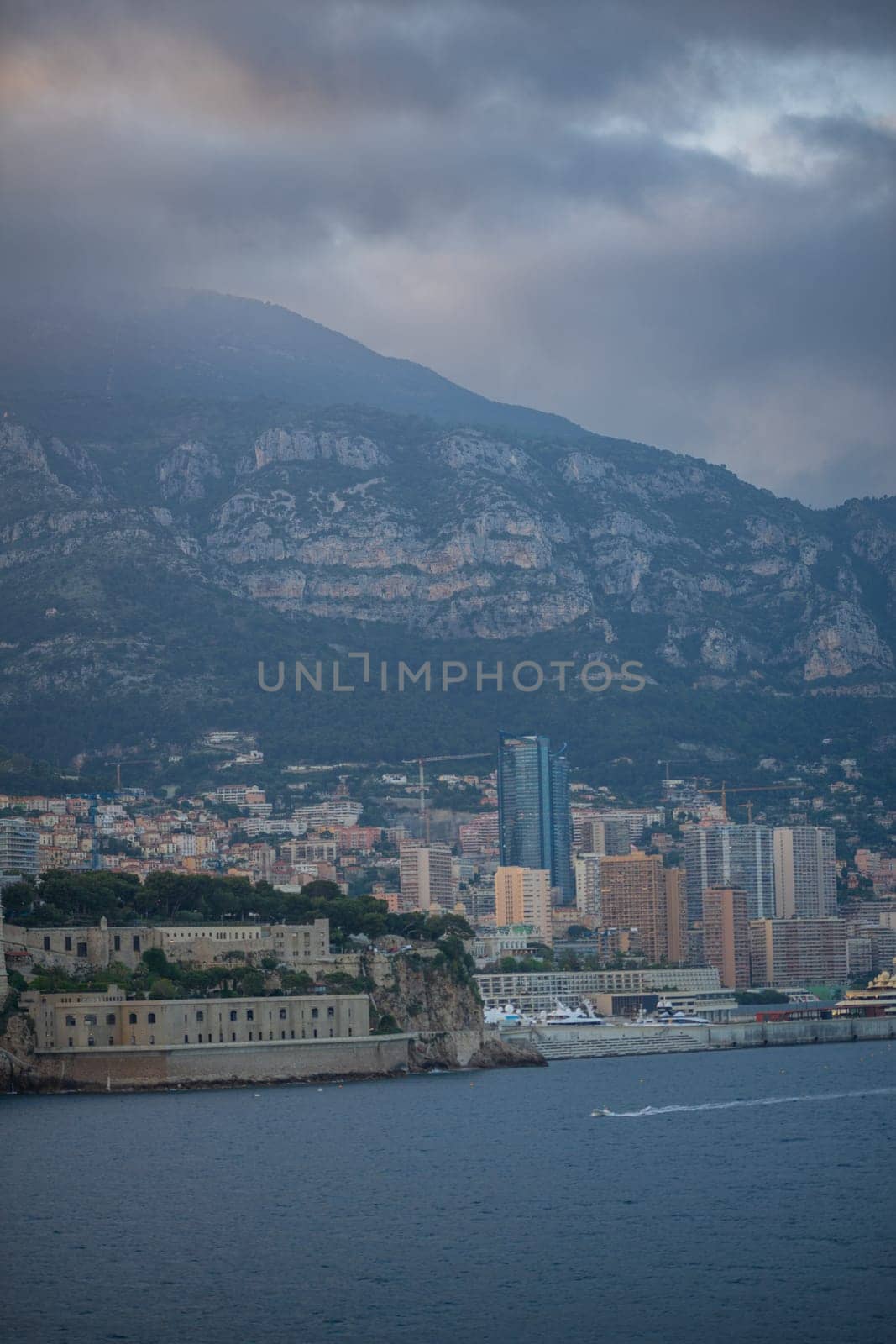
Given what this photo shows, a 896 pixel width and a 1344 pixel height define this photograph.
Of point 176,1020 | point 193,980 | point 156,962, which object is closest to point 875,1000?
point 156,962

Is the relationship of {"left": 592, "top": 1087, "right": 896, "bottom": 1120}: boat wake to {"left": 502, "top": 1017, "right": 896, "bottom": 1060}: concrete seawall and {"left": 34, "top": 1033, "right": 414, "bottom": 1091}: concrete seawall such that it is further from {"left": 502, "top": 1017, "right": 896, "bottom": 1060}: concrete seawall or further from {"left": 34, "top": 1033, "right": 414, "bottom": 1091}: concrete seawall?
{"left": 502, "top": 1017, "right": 896, "bottom": 1060}: concrete seawall

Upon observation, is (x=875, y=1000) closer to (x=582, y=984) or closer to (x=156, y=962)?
(x=582, y=984)

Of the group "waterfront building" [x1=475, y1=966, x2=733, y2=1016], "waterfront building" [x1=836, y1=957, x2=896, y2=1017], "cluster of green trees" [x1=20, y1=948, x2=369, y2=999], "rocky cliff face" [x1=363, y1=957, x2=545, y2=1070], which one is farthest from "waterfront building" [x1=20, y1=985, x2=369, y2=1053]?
"waterfront building" [x1=836, y1=957, x2=896, y2=1017]

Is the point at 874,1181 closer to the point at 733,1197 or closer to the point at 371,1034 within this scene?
the point at 733,1197

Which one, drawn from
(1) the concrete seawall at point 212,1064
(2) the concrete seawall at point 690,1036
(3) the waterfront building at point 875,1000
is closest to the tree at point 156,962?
(1) the concrete seawall at point 212,1064

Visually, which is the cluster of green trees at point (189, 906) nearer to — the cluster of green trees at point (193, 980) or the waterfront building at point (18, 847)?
the cluster of green trees at point (193, 980)

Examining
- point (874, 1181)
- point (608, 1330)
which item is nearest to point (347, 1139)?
point (874, 1181)
